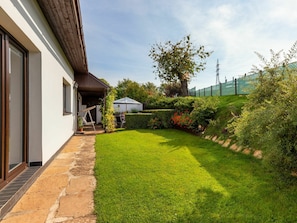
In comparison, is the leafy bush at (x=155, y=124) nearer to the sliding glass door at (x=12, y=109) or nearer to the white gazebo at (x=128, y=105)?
the white gazebo at (x=128, y=105)

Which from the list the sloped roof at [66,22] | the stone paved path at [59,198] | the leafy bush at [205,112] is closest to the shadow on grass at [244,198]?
the stone paved path at [59,198]

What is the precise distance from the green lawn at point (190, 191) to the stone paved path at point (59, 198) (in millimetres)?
179

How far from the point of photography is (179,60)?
863 inches

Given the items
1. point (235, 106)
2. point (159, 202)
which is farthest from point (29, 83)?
point (235, 106)

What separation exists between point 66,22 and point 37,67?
4.76ft

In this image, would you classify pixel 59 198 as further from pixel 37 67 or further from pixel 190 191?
pixel 37 67

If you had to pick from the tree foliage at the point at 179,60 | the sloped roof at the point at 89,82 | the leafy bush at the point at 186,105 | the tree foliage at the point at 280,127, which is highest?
the tree foliage at the point at 179,60

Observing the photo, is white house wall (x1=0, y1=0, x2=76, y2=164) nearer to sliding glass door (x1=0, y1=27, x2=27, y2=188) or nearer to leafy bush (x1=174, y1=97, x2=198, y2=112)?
sliding glass door (x1=0, y1=27, x2=27, y2=188)

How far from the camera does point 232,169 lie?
3.98 metres

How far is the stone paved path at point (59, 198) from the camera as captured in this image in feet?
7.38

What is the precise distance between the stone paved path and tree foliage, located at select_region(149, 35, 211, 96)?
1953 centimetres

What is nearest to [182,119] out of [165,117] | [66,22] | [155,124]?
[165,117]

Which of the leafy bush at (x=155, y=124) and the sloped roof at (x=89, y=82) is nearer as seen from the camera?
the sloped roof at (x=89, y=82)

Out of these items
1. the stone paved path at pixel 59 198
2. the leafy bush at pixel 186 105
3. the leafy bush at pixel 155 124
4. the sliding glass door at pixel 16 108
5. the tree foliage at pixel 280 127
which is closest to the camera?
the stone paved path at pixel 59 198
